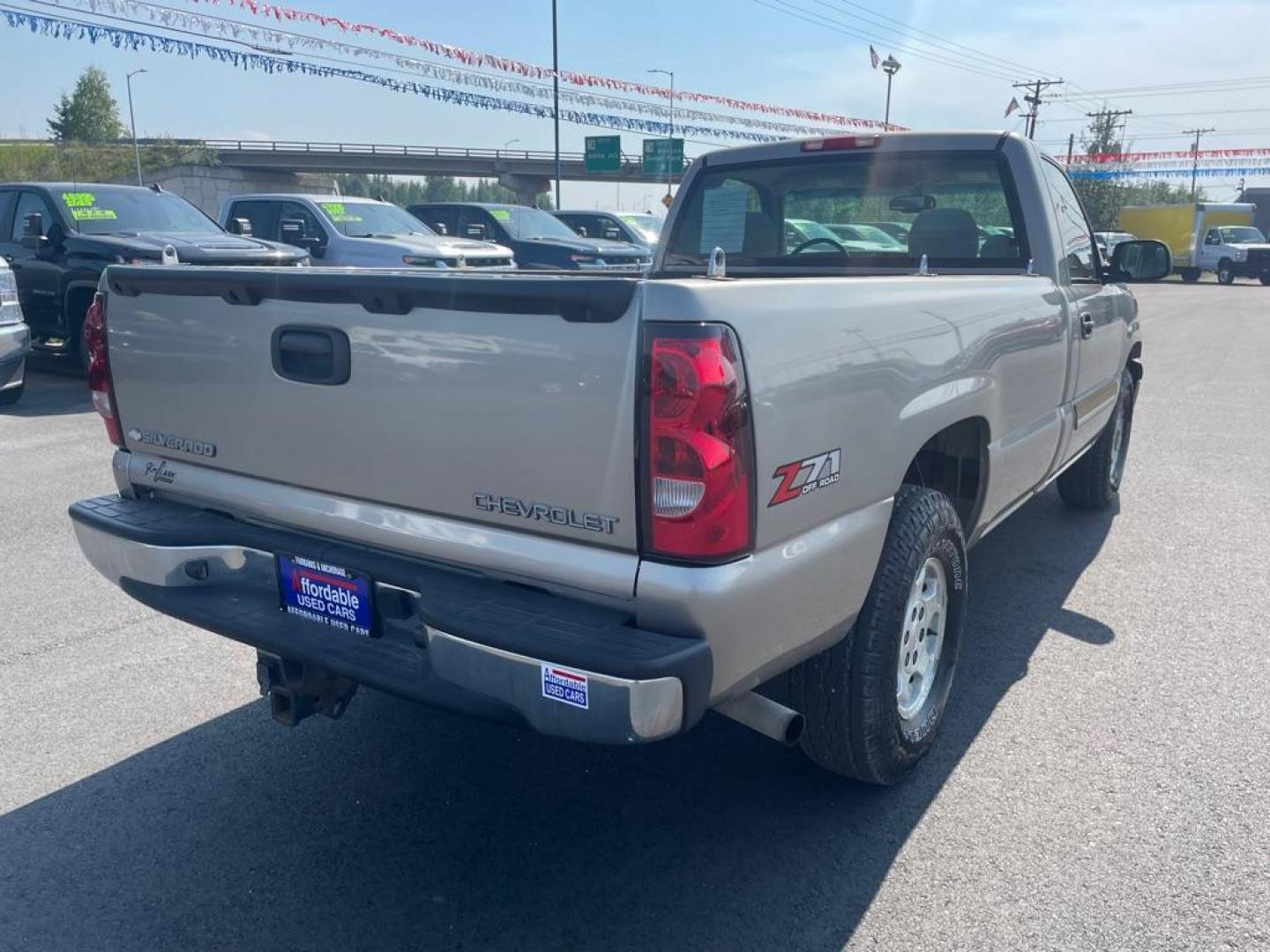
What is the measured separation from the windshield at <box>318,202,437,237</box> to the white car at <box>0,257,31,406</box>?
4.71 metres

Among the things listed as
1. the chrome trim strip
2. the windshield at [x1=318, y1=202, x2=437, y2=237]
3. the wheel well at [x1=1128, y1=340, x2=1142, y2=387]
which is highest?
the windshield at [x1=318, y1=202, x2=437, y2=237]

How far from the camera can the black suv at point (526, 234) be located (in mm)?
16031

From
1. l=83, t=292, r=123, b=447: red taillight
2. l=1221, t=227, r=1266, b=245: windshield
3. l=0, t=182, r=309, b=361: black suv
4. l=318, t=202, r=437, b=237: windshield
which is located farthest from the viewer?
l=1221, t=227, r=1266, b=245: windshield

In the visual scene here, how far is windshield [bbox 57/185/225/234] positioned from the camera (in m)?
10.1

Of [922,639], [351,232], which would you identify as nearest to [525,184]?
[351,232]

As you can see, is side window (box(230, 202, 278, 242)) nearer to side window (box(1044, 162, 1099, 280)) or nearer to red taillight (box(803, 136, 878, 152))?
red taillight (box(803, 136, 878, 152))

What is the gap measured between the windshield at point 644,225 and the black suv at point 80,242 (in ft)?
30.9

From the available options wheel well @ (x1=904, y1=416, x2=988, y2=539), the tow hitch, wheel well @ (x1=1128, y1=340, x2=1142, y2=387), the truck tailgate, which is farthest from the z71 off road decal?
wheel well @ (x1=1128, y1=340, x2=1142, y2=387)

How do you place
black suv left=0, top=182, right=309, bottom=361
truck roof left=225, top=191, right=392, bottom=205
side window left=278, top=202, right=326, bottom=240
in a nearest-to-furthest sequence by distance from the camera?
black suv left=0, top=182, right=309, bottom=361 < side window left=278, top=202, right=326, bottom=240 < truck roof left=225, top=191, right=392, bottom=205

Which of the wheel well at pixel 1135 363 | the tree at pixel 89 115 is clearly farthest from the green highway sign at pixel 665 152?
the tree at pixel 89 115

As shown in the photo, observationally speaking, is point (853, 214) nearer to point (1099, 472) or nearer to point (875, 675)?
point (1099, 472)

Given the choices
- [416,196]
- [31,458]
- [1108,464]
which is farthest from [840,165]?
[416,196]

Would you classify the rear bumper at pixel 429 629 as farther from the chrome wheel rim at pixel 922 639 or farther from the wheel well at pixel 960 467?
the wheel well at pixel 960 467

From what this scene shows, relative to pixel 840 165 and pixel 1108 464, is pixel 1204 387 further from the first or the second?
pixel 840 165
